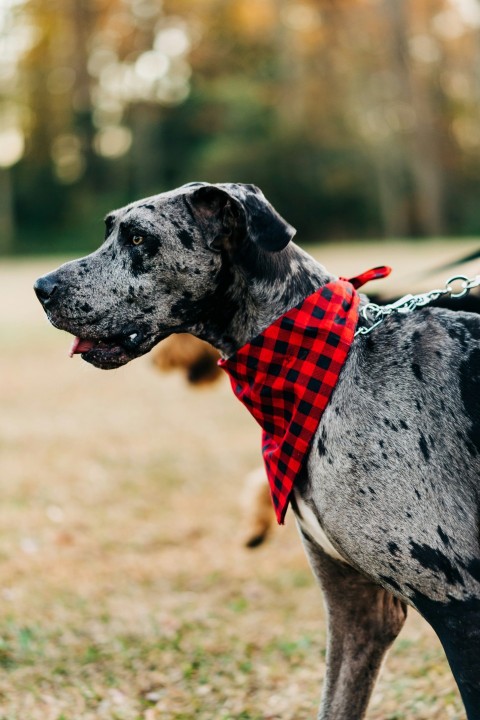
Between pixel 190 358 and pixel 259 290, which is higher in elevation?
pixel 259 290

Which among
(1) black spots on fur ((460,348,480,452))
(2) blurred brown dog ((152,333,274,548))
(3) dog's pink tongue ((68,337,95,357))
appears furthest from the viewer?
(2) blurred brown dog ((152,333,274,548))

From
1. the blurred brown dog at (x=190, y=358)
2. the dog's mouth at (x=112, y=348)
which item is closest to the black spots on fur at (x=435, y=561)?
the dog's mouth at (x=112, y=348)

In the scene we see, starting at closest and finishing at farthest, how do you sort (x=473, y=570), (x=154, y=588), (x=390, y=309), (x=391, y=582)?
(x=473, y=570)
(x=391, y=582)
(x=390, y=309)
(x=154, y=588)

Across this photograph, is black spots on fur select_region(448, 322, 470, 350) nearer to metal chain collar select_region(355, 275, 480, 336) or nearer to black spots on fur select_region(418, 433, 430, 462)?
metal chain collar select_region(355, 275, 480, 336)

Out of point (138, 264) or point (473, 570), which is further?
point (138, 264)

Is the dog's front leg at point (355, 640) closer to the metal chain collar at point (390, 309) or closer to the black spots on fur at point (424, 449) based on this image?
the black spots on fur at point (424, 449)

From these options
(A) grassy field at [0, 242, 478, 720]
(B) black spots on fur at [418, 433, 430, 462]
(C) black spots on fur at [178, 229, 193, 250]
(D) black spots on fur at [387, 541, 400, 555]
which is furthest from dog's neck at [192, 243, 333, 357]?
(A) grassy field at [0, 242, 478, 720]

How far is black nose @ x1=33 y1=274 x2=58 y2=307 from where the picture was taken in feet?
10.1

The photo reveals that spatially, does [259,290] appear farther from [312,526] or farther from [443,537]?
[443,537]

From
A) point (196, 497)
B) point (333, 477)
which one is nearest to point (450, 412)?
point (333, 477)

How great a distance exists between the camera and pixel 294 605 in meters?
5.77

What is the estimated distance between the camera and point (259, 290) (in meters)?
3.03

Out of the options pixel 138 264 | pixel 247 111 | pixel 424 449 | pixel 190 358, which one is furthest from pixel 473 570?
pixel 247 111

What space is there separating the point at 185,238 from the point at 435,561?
1.33 m
